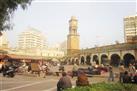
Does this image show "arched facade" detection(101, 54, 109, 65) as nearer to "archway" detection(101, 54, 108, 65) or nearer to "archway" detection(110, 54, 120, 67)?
"archway" detection(101, 54, 108, 65)

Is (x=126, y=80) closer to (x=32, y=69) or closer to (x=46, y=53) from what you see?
(x=32, y=69)

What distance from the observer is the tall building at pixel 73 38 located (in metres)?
138

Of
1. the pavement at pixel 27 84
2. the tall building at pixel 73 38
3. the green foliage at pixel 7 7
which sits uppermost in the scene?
the tall building at pixel 73 38

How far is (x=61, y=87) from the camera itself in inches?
568

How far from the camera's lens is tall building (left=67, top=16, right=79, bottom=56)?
13801 cm

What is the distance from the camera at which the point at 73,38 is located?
13975 cm

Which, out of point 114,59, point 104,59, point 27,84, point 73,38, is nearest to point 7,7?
point 27,84

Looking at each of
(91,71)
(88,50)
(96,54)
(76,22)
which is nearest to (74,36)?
(76,22)

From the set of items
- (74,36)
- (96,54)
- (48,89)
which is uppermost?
(74,36)

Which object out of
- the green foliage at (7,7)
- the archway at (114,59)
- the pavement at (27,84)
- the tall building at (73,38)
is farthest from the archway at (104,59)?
the green foliage at (7,7)

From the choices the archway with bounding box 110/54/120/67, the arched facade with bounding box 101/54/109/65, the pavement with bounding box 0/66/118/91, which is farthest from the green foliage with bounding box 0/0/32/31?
the arched facade with bounding box 101/54/109/65

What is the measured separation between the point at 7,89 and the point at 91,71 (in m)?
18.0

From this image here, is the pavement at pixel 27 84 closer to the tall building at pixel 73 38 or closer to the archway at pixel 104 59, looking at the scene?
the archway at pixel 104 59

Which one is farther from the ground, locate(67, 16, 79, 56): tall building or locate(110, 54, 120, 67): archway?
locate(67, 16, 79, 56): tall building
